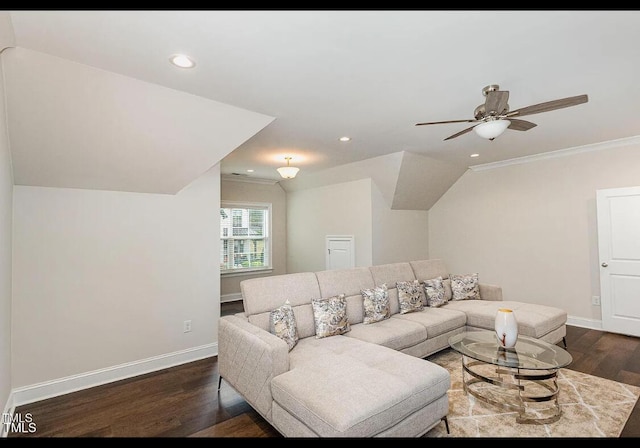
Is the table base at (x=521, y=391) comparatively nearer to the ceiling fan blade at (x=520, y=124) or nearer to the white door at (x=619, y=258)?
the ceiling fan blade at (x=520, y=124)

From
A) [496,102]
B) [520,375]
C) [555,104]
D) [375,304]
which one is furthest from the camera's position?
[375,304]

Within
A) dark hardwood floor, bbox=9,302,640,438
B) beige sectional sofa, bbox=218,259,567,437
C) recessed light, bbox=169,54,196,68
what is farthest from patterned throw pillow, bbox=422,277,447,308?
recessed light, bbox=169,54,196,68

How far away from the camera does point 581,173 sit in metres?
4.46

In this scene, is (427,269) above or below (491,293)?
above

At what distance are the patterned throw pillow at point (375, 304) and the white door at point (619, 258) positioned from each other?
3088 millimetres

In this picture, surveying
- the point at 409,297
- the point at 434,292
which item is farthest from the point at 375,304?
the point at 434,292

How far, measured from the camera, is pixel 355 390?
1776 millimetres

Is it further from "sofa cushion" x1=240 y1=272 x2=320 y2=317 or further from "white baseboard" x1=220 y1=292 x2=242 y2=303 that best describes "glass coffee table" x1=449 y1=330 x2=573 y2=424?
"white baseboard" x1=220 y1=292 x2=242 y2=303

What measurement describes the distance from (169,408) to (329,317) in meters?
1.44

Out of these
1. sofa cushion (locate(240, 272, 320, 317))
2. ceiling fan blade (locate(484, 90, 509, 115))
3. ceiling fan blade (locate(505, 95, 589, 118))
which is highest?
ceiling fan blade (locate(484, 90, 509, 115))

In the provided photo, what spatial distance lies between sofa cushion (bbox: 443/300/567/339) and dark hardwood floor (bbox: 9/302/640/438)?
432mm

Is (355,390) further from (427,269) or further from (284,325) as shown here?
(427,269)

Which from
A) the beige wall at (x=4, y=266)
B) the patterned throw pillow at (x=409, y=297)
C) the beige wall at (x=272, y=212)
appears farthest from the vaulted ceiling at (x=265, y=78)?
the beige wall at (x=272, y=212)

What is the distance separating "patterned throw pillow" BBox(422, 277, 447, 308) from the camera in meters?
3.86
